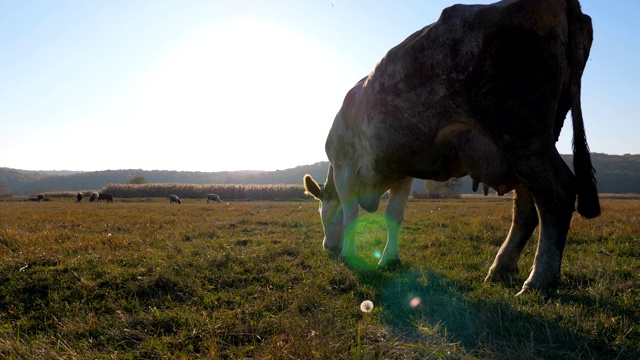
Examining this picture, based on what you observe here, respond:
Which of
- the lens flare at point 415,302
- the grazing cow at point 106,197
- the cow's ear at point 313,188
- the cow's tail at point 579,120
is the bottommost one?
the grazing cow at point 106,197

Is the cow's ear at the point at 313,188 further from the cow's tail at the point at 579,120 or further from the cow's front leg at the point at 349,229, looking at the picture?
the cow's tail at the point at 579,120

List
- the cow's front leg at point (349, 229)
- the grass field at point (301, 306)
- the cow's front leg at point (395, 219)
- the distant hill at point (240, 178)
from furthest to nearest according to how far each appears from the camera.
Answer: the distant hill at point (240, 178), the cow's front leg at point (349, 229), the cow's front leg at point (395, 219), the grass field at point (301, 306)

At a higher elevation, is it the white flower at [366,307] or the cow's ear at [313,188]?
the cow's ear at [313,188]

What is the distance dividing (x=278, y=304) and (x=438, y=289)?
5.33 feet

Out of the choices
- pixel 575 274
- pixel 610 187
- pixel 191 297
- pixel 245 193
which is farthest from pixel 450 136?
pixel 610 187

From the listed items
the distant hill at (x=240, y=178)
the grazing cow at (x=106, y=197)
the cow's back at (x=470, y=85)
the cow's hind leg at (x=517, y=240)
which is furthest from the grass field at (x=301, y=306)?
the distant hill at (x=240, y=178)

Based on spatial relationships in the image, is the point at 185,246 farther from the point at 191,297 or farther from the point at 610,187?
the point at 610,187

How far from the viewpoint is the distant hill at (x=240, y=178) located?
108 meters

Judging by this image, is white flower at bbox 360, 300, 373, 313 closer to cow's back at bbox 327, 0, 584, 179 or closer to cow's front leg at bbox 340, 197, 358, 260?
cow's back at bbox 327, 0, 584, 179

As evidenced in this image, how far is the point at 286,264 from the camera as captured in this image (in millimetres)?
4918

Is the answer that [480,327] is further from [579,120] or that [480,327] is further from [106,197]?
[106,197]

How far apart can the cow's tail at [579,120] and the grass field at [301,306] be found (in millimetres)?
858

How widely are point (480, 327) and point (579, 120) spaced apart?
2.21 metres

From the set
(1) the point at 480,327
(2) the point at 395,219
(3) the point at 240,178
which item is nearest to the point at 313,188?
(2) the point at 395,219
